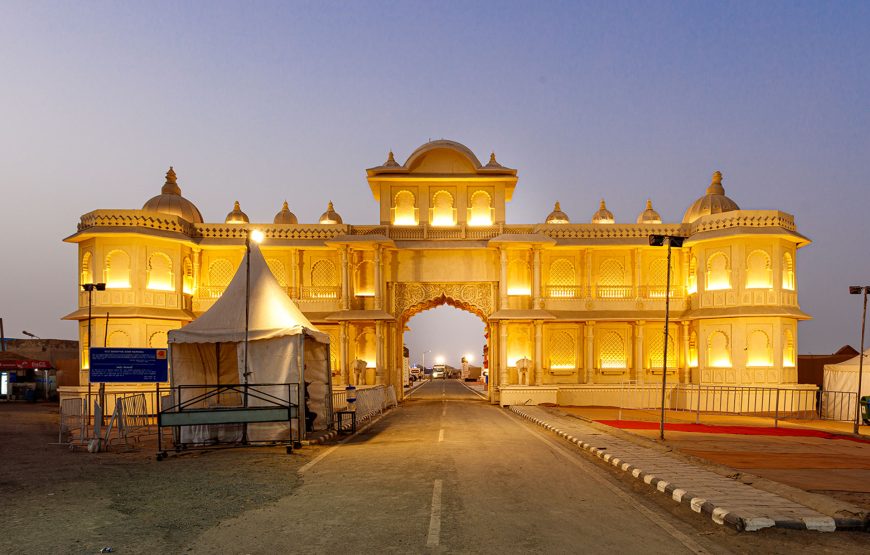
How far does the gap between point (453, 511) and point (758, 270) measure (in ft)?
89.6

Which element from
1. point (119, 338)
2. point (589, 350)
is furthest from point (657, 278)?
point (119, 338)

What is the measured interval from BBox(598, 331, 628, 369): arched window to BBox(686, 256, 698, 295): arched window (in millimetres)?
4345

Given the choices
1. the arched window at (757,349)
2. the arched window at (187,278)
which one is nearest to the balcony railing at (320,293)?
the arched window at (187,278)

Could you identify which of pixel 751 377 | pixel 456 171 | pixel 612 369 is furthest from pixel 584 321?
pixel 456 171

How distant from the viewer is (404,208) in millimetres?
34969

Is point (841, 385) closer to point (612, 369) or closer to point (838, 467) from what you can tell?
point (612, 369)

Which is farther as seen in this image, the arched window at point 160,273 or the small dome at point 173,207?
the small dome at point 173,207

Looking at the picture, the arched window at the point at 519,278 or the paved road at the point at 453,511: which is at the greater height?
the arched window at the point at 519,278

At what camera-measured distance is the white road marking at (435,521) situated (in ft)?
22.7

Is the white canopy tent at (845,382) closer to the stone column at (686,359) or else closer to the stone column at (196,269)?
the stone column at (686,359)

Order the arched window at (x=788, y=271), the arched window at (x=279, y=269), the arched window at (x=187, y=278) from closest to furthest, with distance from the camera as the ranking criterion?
the arched window at (x=788, y=271), the arched window at (x=187, y=278), the arched window at (x=279, y=269)

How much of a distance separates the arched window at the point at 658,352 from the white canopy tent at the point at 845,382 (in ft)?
22.8

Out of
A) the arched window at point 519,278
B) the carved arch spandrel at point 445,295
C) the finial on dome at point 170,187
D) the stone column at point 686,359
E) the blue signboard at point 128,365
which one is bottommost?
the stone column at point 686,359

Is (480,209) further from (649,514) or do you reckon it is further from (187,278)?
(649,514)
